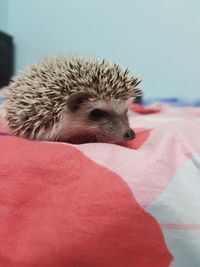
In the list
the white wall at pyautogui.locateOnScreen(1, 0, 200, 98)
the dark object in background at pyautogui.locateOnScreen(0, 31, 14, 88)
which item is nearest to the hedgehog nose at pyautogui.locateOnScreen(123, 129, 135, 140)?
the white wall at pyautogui.locateOnScreen(1, 0, 200, 98)

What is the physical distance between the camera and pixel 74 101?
3.06 feet

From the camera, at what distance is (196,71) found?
269 cm

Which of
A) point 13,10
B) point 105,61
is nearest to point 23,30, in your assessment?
point 13,10

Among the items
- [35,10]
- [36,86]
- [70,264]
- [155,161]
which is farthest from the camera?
[35,10]

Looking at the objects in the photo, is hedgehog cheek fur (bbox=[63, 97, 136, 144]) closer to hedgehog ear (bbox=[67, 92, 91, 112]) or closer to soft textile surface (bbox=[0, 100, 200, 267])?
hedgehog ear (bbox=[67, 92, 91, 112])

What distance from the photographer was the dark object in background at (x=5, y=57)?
2.98 metres

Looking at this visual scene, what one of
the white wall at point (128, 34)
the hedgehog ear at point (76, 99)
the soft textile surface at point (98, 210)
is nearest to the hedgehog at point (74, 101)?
the hedgehog ear at point (76, 99)

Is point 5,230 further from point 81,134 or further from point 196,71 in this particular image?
point 196,71

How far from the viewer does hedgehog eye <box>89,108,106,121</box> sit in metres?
0.97

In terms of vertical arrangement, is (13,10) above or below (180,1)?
below

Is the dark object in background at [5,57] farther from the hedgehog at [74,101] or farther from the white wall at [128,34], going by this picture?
the hedgehog at [74,101]

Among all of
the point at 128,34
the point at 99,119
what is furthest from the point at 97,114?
the point at 128,34

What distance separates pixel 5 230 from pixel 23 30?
272 cm

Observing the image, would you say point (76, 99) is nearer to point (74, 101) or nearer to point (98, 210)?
point (74, 101)
